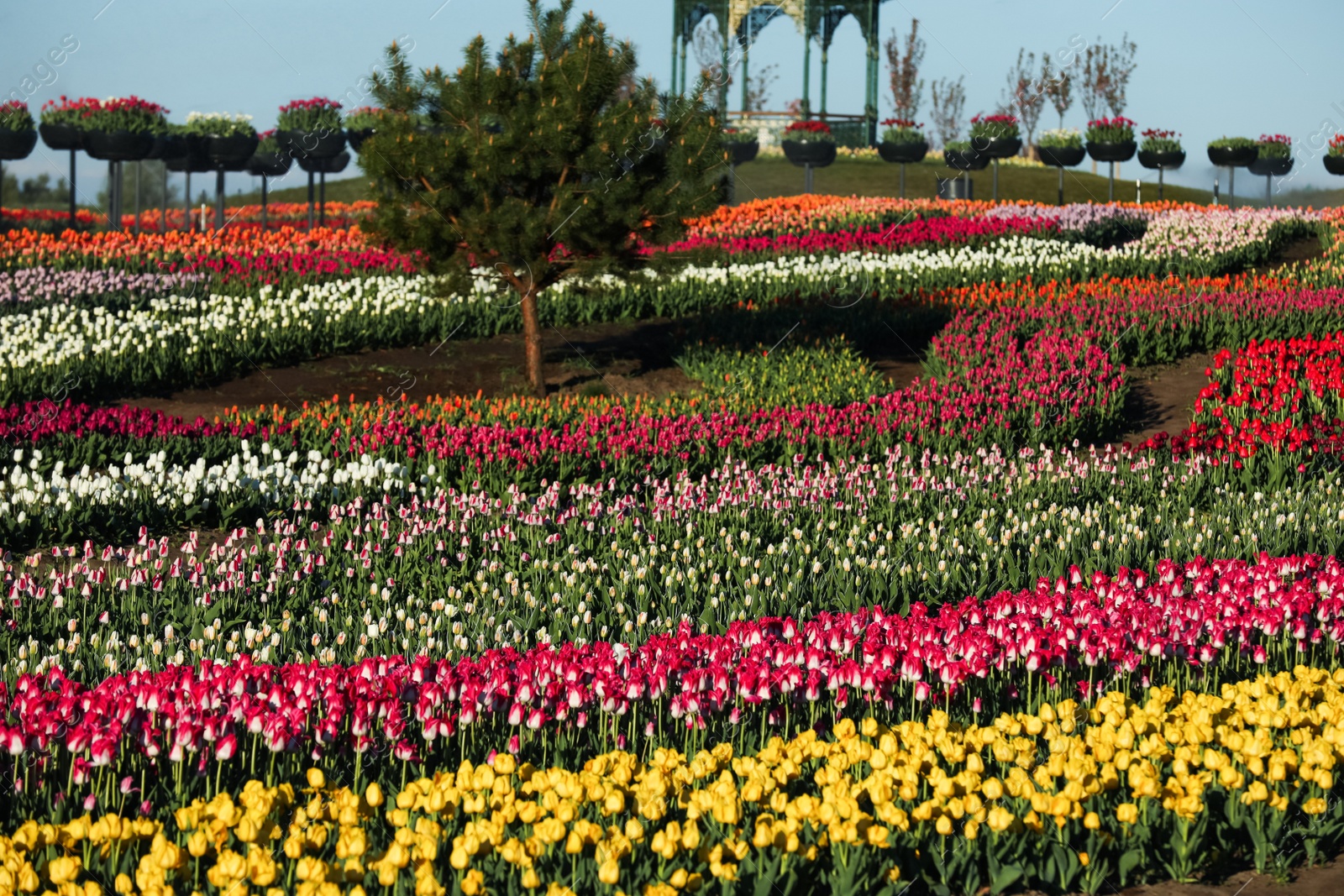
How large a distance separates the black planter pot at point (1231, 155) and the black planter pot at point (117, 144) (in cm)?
2230

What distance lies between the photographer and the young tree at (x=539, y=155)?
1093cm

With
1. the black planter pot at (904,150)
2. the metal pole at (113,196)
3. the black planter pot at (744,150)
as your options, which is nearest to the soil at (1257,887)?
the metal pole at (113,196)

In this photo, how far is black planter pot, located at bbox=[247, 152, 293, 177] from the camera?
2273cm

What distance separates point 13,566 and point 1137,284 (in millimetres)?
13049

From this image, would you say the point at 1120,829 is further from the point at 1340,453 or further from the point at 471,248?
the point at 471,248

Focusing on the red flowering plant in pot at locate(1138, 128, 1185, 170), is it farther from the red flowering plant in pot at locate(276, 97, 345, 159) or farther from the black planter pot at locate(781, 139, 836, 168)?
the red flowering plant in pot at locate(276, 97, 345, 159)

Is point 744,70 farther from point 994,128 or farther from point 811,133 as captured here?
point 994,128

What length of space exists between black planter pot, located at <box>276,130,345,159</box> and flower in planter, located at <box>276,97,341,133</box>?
107 mm

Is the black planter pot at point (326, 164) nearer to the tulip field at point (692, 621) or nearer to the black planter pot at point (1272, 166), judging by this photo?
the tulip field at point (692, 621)

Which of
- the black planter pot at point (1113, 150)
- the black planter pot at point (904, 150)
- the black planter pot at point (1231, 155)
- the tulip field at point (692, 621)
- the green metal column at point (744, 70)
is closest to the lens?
the tulip field at point (692, 621)

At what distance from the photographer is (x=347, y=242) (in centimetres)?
2130

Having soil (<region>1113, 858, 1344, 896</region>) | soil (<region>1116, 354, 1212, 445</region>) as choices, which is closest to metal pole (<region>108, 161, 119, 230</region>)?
soil (<region>1116, 354, 1212, 445</region>)

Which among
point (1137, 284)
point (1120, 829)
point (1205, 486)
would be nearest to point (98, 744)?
point (1120, 829)

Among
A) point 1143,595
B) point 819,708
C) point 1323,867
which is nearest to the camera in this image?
point 1323,867
